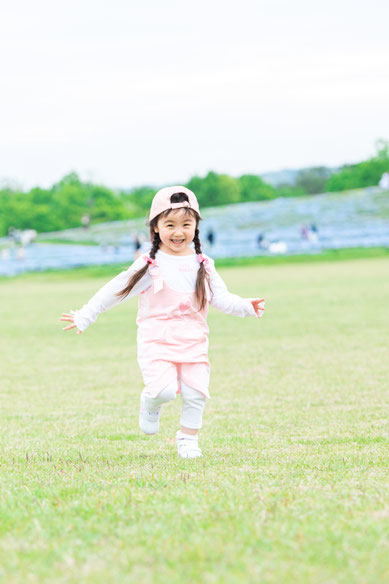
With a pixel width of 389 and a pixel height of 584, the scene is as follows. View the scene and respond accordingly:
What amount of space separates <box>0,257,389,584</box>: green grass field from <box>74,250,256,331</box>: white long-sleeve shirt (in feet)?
3.51

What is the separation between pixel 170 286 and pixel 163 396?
0.81 meters

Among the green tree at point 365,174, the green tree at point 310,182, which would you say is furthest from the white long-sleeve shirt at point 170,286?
the green tree at point 310,182

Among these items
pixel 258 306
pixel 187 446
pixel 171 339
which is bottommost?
pixel 187 446

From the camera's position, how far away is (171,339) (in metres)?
5.83

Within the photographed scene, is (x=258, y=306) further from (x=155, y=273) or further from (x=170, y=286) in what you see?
(x=155, y=273)

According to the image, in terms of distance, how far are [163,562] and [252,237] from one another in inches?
2543

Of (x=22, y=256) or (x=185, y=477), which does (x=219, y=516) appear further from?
(x=22, y=256)

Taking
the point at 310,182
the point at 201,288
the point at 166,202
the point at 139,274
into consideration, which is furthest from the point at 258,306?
the point at 310,182

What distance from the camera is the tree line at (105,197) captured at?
371 feet

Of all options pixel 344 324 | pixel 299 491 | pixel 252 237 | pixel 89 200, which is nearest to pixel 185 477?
pixel 299 491

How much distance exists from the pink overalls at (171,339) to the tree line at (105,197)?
108 metres

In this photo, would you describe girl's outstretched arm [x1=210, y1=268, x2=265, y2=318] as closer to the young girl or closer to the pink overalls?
the young girl

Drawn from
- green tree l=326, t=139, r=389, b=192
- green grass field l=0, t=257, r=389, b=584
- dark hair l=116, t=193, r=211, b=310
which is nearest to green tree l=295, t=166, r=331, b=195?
green tree l=326, t=139, r=389, b=192

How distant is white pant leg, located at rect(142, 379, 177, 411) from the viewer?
574cm
